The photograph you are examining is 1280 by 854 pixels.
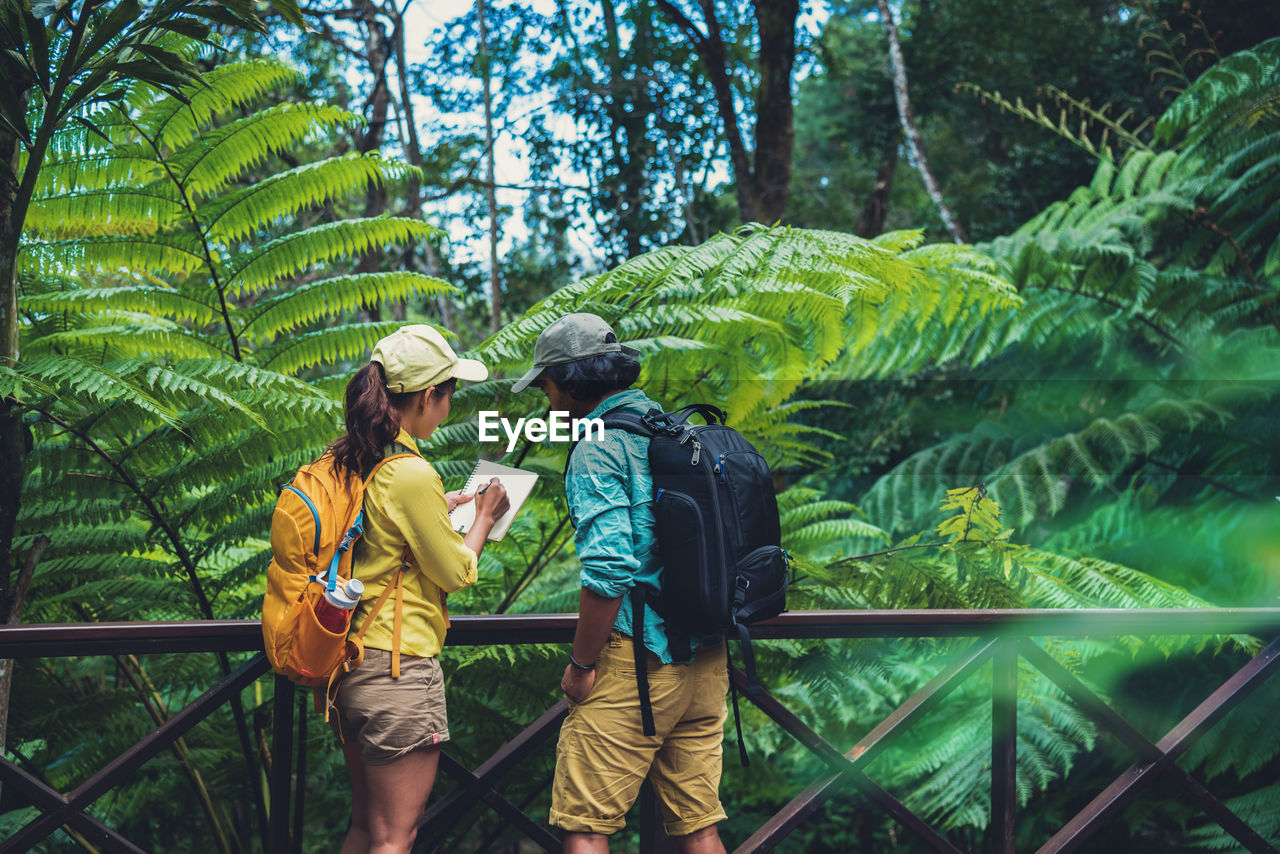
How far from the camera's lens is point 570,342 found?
1661 millimetres

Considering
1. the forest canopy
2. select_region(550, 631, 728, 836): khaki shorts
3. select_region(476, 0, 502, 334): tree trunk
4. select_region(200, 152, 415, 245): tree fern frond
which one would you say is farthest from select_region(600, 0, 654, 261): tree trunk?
select_region(550, 631, 728, 836): khaki shorts

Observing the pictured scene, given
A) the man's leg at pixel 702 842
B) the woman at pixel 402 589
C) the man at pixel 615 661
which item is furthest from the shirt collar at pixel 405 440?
the man's leg at pixel 702 842

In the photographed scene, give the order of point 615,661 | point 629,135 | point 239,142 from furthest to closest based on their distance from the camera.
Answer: point 629,135, point 239,142, point 615,661

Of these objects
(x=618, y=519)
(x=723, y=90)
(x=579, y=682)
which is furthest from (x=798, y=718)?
(x=723, y=90)

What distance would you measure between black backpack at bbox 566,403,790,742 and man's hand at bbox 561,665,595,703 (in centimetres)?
9

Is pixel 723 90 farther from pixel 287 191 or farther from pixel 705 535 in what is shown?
pixel 705 535

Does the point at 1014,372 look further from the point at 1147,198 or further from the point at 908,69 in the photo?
the point at 908,69

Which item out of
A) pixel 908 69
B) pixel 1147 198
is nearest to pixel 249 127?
pixel 1147 198

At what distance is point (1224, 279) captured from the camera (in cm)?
435

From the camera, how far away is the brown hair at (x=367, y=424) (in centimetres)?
155

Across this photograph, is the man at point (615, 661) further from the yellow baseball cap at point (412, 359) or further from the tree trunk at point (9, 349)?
the tree trunk at point (9, 349)

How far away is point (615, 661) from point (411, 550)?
406 millimetres

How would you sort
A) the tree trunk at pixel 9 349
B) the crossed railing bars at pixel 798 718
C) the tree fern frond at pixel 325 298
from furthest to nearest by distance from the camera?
the tree fern frond at pixel 325 298 → the tree trunk at pixel 9 349 → the crossed railing bars at pixel 798 718

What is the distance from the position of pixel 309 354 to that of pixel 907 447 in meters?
5.54
